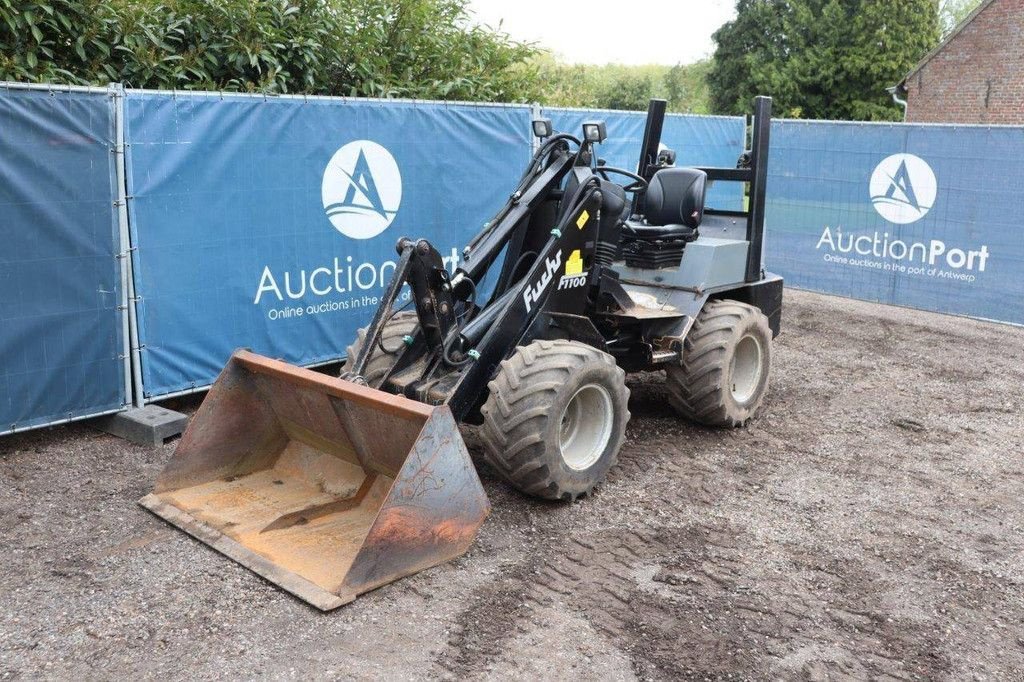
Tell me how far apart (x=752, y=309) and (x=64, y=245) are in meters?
4.78

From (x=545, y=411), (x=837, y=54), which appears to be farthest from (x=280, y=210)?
(x=837, y=54)

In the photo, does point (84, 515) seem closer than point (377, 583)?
No

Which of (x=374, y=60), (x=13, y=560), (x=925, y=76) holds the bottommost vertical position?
(x=13, y=560)

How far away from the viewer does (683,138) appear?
13.0 meters

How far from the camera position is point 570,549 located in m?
5.18

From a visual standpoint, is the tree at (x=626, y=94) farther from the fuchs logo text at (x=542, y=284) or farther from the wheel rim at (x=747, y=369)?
the fuchs logo text at (x=542, y=284)

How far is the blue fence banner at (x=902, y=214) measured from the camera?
11.0 m

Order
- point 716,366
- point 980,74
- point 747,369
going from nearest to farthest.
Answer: point 716,366 → point 747,369 → point 980,74

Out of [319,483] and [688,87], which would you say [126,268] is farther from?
[688,87]

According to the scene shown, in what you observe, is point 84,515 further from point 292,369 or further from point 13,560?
point 292,369

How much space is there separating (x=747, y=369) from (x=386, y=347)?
2991mm

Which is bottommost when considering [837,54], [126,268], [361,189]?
[126,268]

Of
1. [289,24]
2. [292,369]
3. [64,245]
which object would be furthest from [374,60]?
[292,369]

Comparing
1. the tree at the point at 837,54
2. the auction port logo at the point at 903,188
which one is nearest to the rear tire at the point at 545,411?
the auction port logo at the point at 903,188
